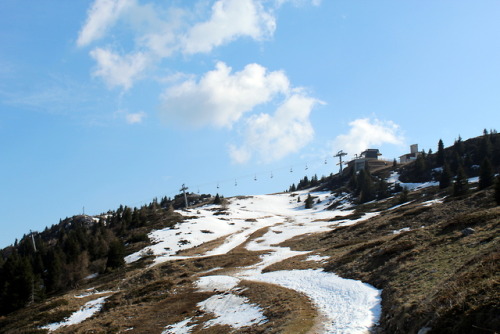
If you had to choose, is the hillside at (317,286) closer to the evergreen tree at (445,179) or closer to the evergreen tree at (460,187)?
the evergreen tree at (460,187)

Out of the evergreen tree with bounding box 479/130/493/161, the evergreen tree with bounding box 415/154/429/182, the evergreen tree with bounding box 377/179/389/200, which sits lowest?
the evergreen tree with bounding box 377/179/389/200

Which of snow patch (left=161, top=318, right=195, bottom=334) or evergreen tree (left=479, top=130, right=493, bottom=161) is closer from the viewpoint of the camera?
snow patch (left=161, top=318, right=195, bottom=334)

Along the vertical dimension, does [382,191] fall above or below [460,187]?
below

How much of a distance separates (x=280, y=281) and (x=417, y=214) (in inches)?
1404

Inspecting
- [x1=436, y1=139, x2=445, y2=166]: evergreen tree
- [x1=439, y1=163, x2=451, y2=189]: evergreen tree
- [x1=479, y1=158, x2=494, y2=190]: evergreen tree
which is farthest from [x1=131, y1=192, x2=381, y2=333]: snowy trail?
[x1=436, y1=139, x2=445, y2=166]: evergreen tree

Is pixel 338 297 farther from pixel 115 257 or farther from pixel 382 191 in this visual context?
pixel 382 191

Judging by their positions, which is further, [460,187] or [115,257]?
[460,187]

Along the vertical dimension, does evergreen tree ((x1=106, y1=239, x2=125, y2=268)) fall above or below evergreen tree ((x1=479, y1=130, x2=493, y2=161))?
below

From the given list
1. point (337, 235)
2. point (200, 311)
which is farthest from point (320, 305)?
point (337, 235)

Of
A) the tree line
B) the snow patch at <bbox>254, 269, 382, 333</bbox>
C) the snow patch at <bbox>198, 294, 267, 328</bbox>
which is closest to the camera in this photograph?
the snow patch at <bbox>254, 269, 382, 333</bbox>

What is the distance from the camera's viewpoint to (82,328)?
3112 cm

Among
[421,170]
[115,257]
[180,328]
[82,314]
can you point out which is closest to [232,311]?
[180,328]

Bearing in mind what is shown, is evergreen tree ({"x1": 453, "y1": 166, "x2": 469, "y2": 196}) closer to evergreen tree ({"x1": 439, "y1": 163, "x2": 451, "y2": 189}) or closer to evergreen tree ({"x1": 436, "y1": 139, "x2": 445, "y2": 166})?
evergreen tree ({"x1": 439, "y1": 163, "x2": 451, "y2": 189})

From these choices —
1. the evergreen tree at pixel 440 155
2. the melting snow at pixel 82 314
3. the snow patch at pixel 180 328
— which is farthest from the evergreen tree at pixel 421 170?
the snow patch at pixel 180 328
